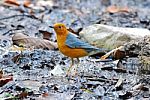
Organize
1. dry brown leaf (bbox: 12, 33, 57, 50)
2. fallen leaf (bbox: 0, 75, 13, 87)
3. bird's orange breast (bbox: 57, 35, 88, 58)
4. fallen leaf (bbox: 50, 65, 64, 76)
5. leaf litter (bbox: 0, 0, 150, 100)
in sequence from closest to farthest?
leaf litter (bbox: 0, 0, 150, 100) → fallen leaf (bbox: 0, 75, 13, 87) → bird's orange breast (bbox: 57, 35, 88, 58) → fallen leaf (bbox: 50, 65, 64, 76) → dry brown leaf (bbox: 12, 33, 57, 50)

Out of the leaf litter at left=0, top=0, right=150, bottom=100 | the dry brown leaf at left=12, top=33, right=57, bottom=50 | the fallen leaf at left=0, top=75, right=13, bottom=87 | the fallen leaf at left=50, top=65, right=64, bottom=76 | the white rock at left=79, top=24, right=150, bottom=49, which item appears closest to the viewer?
the leaf litter at left=0, top=0, right=150, bottom=100

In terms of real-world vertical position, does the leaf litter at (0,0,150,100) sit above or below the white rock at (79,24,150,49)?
below

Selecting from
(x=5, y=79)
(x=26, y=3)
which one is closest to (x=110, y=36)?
(x=5, y=79)

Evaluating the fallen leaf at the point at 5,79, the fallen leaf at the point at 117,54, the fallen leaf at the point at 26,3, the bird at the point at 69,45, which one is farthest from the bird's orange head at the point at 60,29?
the fallen leaf at the point at 26,3

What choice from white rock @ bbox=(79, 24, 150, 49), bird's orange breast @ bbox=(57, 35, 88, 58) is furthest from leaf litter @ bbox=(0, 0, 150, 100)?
white rock @ bbox=(79, 24, 150, 49)

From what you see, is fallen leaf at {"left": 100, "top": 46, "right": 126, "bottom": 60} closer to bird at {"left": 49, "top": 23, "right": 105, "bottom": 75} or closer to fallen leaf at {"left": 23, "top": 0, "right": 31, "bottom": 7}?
bird at {"left": 49, "top": 23, "right": 105, "bottom": 75}

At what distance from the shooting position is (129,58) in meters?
5.07

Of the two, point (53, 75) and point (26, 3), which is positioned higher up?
point (26, 3)

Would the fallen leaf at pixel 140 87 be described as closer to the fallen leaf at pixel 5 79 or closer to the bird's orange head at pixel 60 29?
the bird's orange head at pixel 60 29

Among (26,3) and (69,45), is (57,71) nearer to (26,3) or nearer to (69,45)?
(69,45)

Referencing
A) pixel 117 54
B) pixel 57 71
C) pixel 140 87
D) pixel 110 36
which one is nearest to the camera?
pixel 140 87

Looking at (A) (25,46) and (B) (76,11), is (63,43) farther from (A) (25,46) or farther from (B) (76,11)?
(B) (76,11)

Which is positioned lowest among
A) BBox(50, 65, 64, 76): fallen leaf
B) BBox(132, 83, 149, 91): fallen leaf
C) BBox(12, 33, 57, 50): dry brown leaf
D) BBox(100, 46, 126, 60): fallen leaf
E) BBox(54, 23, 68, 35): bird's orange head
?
BBox(132, 83, 149, 91): fallen leaf

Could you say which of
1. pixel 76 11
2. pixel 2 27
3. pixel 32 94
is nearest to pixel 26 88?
pixel 32 94
